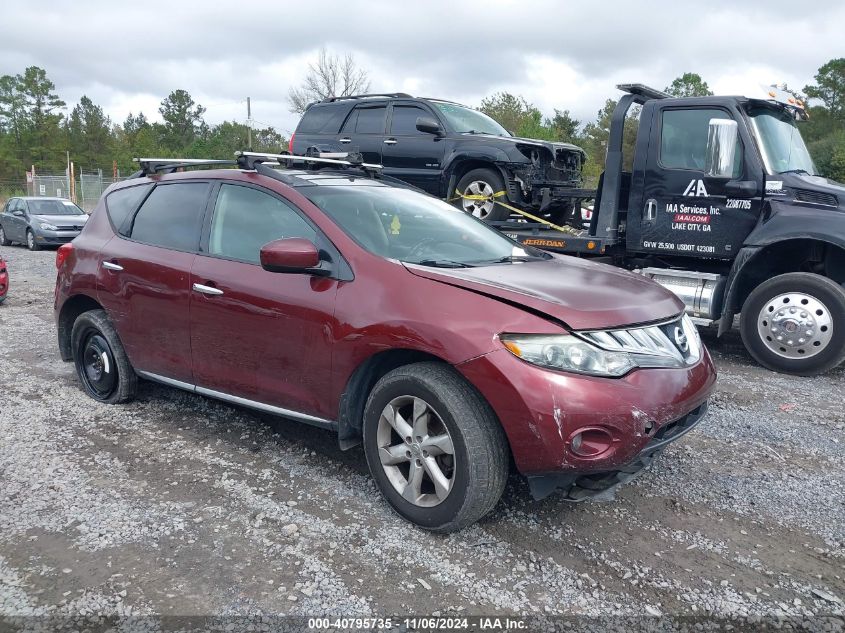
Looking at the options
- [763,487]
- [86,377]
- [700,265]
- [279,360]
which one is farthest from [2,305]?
[763,487]

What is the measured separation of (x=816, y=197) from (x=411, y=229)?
4236mm

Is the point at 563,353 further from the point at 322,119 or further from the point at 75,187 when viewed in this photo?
the point at 75,187

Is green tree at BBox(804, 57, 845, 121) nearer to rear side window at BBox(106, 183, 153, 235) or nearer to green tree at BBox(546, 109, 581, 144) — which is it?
green tree at BBox(546, 109, 581, 144)

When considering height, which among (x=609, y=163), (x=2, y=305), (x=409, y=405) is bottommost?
(x=2, y=305)

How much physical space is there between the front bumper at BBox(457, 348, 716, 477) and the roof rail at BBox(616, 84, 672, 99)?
5.15 metres

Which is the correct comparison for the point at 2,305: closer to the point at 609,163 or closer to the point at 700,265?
the point at 609,163

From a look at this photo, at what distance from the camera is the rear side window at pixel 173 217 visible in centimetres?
436

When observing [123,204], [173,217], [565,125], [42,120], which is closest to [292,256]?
[173,217]

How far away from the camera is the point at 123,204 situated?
504 cm

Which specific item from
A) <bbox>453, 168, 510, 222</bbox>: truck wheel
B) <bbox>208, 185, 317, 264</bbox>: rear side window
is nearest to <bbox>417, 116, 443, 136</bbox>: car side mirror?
<bbox>453, 168, 510, 222</bbox>: truck wheel

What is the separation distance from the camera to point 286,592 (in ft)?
9.06

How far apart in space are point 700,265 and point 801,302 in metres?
1.11

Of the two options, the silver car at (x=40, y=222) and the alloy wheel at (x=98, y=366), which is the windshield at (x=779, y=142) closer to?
the alloy wheel at (x=98, y=366)

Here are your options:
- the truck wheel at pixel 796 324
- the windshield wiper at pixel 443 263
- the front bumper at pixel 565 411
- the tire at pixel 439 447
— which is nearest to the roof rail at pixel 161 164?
the windshield wiper at pixel 443 263
